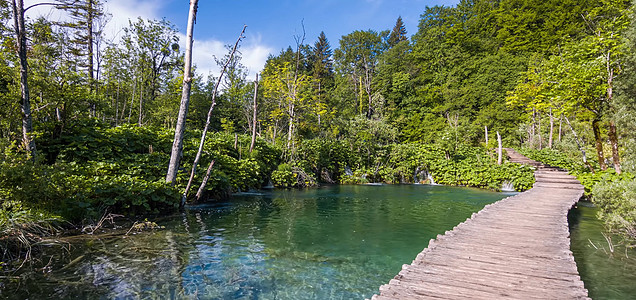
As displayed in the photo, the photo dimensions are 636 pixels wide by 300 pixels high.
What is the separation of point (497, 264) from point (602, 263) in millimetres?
3311

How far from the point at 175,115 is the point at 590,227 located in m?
21.8

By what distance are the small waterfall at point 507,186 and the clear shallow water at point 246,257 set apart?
824 cm

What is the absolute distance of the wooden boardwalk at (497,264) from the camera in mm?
3461

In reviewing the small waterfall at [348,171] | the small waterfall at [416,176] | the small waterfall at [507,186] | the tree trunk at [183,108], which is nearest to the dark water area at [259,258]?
the tree trunk at [183,108]

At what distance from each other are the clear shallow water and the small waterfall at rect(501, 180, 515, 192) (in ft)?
27.0

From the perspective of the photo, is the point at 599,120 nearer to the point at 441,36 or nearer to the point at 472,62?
the point at 472,62

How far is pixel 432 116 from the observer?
3591 cm

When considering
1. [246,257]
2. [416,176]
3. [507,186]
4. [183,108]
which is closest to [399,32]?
[416,176]

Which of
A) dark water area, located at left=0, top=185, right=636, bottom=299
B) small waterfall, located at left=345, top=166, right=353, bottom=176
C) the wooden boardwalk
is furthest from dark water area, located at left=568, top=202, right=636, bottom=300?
small waterfall, located at left=345, top=166, right=353, bottom=176

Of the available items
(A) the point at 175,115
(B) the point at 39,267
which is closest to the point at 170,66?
(A) the point at 175,115

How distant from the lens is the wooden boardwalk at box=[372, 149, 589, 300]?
11.4 feet

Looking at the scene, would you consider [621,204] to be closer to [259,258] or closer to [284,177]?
[259,258]

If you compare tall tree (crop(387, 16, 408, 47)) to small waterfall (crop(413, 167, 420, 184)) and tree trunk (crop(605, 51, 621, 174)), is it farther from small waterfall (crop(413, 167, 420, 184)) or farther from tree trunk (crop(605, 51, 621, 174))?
tree trunk (crop(605, 51, 621, 174))

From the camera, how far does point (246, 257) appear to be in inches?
234
